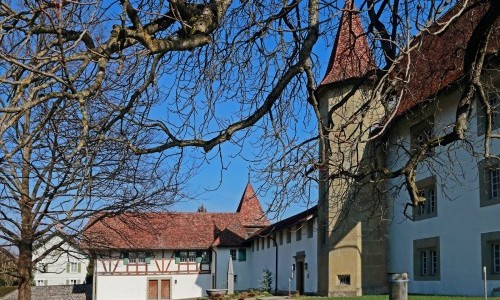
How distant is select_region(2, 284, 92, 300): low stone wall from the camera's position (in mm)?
43022

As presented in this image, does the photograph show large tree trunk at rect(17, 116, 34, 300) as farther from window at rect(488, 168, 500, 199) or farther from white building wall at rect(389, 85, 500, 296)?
window at rect(488, 168, 500, 199)

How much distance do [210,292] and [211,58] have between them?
36079 millimetres

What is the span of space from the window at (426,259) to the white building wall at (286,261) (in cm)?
593

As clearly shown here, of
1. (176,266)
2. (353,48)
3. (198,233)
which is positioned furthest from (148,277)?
(353,48)

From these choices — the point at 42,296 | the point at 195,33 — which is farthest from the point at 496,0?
the point at 42,296

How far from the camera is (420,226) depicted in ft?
78.5

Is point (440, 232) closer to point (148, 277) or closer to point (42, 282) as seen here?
point (148, 277)

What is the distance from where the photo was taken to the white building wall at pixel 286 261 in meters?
32.2

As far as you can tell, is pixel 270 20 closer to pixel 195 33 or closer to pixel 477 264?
pixel 195 33

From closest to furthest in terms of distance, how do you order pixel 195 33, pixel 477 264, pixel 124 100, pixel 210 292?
1. pixel 195 33
2. pixel 124 100
3. pixel 477 264
4. pixel 210 292

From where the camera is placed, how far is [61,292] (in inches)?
1807

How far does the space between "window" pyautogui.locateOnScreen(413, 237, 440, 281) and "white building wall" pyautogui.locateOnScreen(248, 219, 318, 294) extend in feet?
19.5

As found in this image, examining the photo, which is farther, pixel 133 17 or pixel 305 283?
pixel 305 283

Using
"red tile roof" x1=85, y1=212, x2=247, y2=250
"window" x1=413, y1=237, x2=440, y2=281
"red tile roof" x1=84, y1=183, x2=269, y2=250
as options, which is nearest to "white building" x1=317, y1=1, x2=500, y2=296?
"window" x1=413, y1=237, x2=440, y2=281
